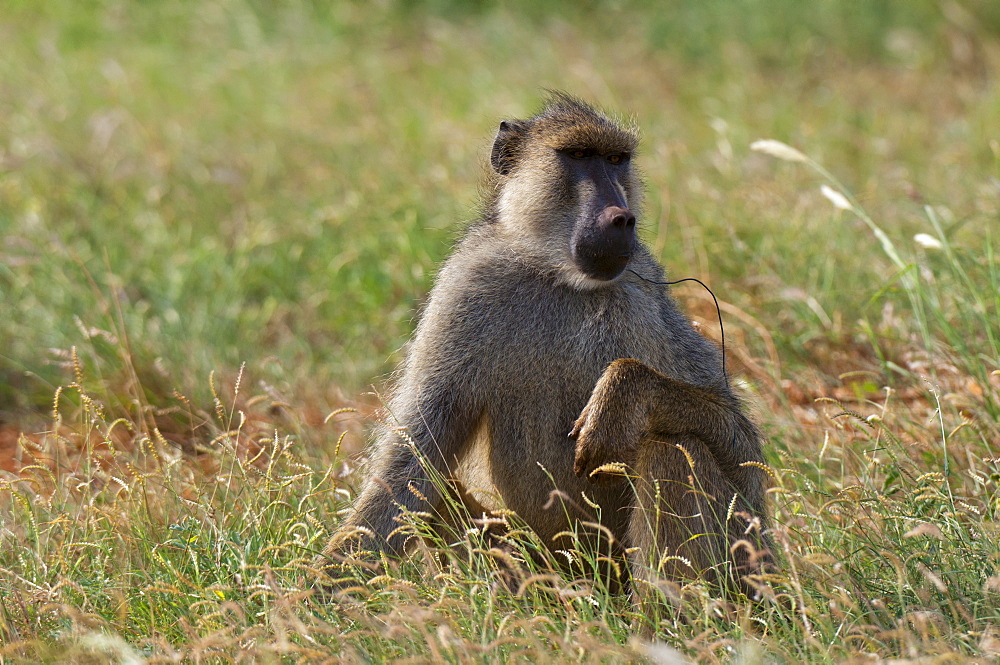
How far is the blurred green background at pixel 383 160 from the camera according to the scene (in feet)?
15.9

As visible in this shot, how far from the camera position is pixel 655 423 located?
2.84 metres

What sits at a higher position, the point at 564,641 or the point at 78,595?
the point at 564,641

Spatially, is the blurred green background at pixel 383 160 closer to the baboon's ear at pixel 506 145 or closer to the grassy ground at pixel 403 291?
the grassy ground at pixel 403 291

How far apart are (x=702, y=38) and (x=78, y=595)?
7.79 m

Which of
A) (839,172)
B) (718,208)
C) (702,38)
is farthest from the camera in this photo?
(702,38)

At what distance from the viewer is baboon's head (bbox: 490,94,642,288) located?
2963mm

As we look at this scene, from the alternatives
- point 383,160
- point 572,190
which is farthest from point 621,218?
point 383,160

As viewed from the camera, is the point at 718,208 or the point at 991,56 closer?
the point at 718,208

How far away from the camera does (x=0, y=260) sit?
5.05 metres

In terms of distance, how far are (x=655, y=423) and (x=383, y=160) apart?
4.20 metres

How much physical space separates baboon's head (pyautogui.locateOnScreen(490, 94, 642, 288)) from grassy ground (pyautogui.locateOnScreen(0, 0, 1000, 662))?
0.72 m

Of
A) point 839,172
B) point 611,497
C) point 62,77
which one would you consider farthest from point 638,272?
point 62,77

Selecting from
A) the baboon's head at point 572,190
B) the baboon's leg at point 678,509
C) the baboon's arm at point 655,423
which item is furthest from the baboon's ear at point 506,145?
the baboon's leg at point 678,509

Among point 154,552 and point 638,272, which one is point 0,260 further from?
point 638,272
